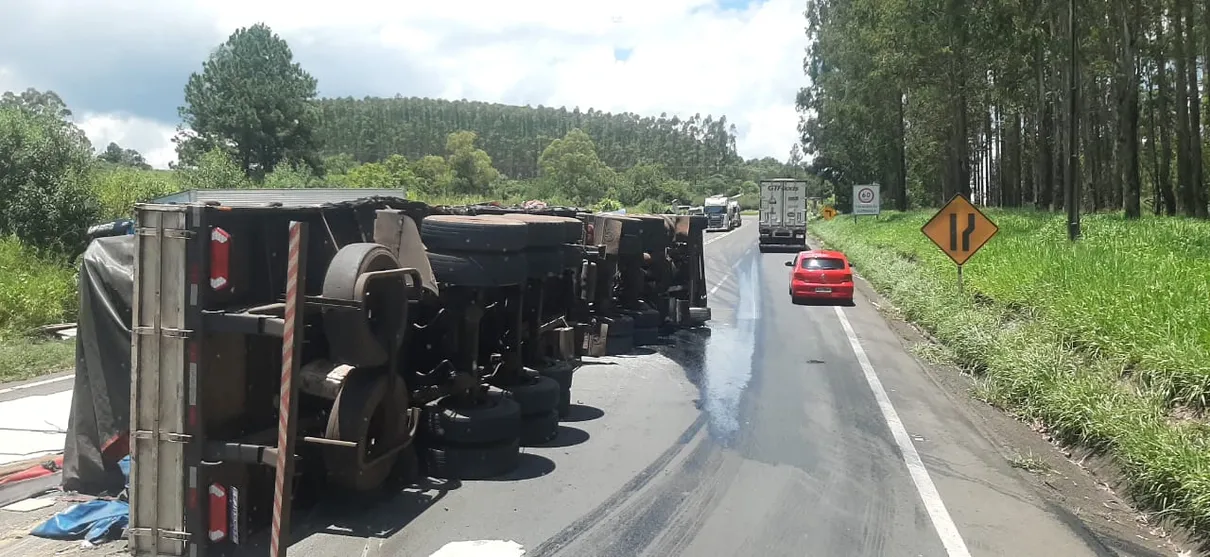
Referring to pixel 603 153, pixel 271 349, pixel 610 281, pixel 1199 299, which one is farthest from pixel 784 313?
pixel 603 153

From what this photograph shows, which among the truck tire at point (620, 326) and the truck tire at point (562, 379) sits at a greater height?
the truck tire at point (620, 326)

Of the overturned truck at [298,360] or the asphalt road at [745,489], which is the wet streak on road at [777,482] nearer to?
the asphalt road at [745,489]

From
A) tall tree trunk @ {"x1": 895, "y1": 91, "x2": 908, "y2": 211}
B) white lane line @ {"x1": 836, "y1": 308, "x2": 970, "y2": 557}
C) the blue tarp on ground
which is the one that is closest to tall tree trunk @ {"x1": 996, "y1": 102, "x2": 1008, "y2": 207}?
tall tree trunk @ {"x1": 895, "y1": 91, "x2": 908, "y2": 211}

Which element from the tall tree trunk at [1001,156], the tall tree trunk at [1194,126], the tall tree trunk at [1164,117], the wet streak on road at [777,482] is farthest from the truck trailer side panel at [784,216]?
the wet streak on road at [777,482]

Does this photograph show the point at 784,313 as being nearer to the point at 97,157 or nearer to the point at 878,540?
the point at 878,540

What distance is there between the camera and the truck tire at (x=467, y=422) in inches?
284

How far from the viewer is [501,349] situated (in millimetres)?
8680

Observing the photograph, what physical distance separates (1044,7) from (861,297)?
1740cm

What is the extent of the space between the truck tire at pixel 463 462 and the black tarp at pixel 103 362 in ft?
6.98

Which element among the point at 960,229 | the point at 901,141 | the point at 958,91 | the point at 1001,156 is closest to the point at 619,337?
the point at 960,229

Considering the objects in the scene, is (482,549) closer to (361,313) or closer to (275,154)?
(361,313)

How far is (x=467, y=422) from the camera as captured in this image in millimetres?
7203

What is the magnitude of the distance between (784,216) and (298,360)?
142 ft

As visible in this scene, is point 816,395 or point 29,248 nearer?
point 816,395
